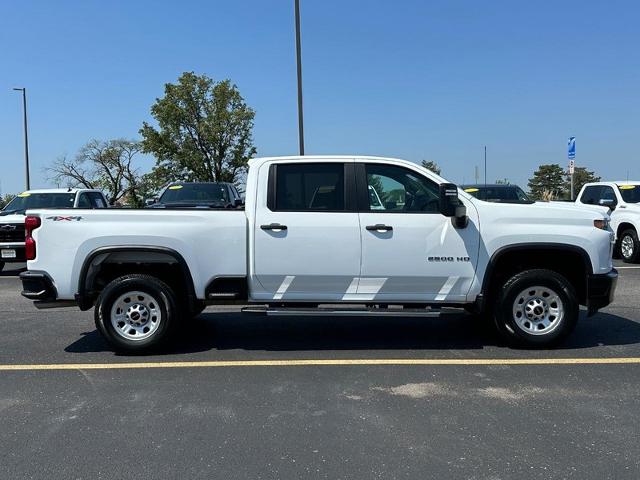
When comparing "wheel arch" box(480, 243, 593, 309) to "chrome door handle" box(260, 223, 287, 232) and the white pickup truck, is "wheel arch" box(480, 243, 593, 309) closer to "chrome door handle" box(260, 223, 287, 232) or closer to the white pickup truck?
the white pickup truck

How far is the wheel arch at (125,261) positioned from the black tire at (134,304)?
167 mm

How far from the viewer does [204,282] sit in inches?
218

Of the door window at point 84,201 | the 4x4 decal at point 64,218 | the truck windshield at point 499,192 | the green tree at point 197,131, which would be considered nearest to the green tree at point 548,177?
the green tree at point 197,131

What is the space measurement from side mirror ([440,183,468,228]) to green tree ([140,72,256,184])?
32.0 m

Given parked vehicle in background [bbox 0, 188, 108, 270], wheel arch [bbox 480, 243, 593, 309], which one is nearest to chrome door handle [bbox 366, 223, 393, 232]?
wheel arch [bbox 480, 243, 593, 309]

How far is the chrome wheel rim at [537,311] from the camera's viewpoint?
561 centimetres

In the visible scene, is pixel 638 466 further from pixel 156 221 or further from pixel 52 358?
pixel 52 358

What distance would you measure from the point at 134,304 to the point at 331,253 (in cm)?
208

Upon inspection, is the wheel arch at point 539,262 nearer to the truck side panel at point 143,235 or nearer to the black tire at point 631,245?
the truck side panel at point 143,235

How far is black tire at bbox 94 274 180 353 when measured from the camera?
5.53 metres

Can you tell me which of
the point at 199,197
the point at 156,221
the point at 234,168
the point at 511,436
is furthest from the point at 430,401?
the point at 234,168

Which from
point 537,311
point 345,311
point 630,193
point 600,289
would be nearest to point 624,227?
point 630,193

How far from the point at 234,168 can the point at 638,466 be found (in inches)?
1381

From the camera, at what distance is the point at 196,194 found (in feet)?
45.4
